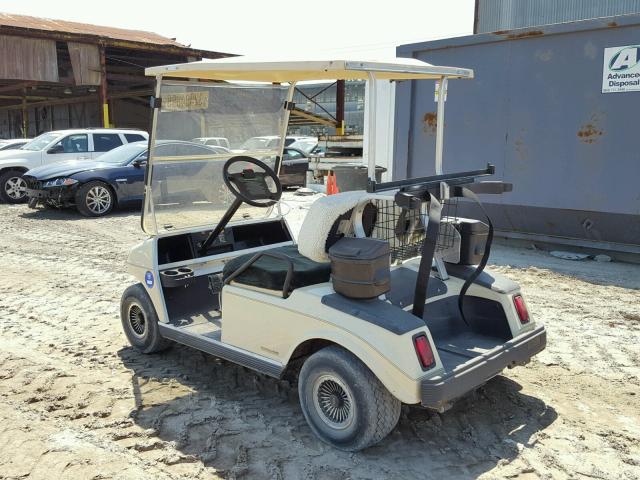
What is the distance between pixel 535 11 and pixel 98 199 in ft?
40.4

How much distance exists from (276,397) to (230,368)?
22.3 inches

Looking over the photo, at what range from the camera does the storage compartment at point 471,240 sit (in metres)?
3.65

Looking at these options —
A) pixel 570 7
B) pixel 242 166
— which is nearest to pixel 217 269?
pixel 242 166

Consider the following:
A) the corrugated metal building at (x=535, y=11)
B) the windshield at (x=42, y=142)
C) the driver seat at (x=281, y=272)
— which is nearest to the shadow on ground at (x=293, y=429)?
the driver seat at (x=281, y=272)

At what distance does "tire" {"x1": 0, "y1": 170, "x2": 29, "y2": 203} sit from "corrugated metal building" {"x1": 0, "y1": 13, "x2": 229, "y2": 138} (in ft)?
22.5

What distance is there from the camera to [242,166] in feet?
15.2

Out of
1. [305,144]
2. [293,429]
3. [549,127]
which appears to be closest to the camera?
[293,429]

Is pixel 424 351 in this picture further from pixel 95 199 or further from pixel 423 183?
pixel 95 199

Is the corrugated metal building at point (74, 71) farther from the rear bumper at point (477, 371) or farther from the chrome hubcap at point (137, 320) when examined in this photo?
the rear bumper at point (477, 371)

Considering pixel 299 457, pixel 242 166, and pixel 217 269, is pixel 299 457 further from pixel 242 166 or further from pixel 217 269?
pixel 242 166

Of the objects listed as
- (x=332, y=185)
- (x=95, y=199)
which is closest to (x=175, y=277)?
(x=332, y=185)

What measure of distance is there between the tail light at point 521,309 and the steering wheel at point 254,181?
1.92 metres

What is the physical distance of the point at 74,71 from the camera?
1898 cm

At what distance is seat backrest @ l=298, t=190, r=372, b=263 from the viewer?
10.7ft
